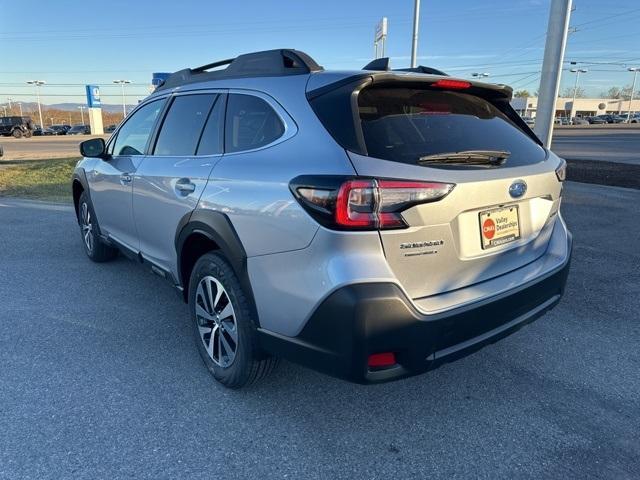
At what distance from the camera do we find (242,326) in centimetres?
254

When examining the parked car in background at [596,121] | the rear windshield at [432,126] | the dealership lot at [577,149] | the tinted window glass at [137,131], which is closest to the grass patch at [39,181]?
the tinted window glass at [137,131]

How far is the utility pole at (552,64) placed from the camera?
7.91m

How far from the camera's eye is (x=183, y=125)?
3.36 meters

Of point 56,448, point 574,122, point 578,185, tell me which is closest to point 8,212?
point 56,448

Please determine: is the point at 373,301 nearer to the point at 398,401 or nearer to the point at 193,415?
the point at 398,401

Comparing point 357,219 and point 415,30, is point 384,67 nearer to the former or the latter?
point 357,219

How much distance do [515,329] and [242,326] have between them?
1450 mm

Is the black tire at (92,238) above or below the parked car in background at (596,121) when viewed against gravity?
below

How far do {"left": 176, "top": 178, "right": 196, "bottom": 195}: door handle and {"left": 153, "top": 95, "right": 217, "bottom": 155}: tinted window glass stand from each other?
0.23 metres

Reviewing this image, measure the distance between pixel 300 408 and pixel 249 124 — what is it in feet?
5.39

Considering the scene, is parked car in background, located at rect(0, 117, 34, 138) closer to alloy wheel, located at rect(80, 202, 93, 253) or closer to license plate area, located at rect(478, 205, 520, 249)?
alloy wheel, located at rect(80, 202, 93, 253)

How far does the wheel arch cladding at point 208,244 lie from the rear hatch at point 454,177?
2.67ft

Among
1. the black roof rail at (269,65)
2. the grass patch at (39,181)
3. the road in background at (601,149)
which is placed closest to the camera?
the black roof rail at (269,65)

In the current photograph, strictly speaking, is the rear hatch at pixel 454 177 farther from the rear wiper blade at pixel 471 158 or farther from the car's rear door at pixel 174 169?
the car's rear door at pixel 174 169
